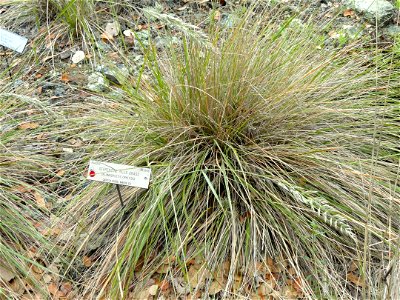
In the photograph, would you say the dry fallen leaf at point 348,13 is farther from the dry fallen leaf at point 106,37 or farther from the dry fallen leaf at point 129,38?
the dry fallen leaf at point 106,37

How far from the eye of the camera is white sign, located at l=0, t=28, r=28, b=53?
2.55 metres

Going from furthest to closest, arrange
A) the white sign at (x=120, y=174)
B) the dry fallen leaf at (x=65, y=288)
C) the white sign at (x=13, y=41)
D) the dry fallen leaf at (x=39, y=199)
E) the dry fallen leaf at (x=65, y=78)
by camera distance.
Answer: the dry fallen leaf at (x=65, y=78), the white sign at (x=13, y=41), the dry fallen leaf at (x=39, y=199), the dry fallen leaf at (x=65, y=288), the white sign at (x=120, y=174)

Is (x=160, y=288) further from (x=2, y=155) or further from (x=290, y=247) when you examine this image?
(x=2, y=155)

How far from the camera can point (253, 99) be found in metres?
2.22

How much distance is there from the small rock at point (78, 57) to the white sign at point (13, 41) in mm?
524

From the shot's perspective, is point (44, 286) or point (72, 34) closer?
point (44, 286)

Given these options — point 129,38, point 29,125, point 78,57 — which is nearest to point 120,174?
point 29,125

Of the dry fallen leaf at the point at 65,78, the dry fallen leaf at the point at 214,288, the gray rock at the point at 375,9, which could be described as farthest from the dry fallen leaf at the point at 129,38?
the dry fallen leaf at the point at 214,288

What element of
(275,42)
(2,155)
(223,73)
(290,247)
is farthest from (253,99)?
(2,155)

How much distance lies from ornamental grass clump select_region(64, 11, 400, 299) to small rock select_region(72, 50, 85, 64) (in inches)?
31.2

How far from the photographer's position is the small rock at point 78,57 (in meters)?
3.10

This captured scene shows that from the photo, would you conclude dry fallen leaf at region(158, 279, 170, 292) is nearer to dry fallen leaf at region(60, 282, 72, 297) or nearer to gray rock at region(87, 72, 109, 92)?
dry fallen leaf at region(60, 282, 72, 297)

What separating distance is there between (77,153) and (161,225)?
2.17 ft

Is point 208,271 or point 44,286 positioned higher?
point 208,271
